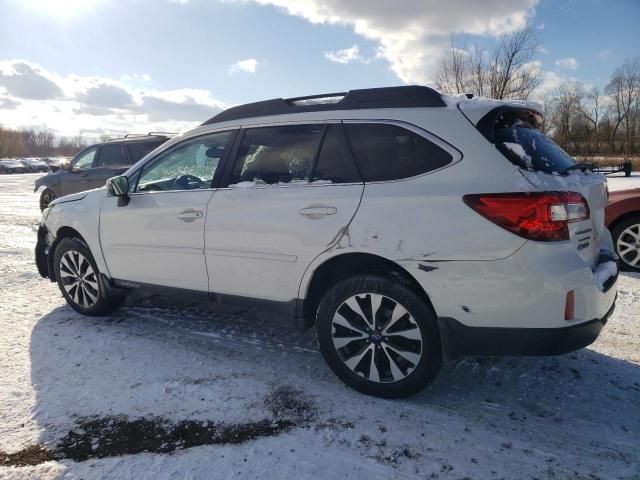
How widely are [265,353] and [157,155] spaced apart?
1.89 meters

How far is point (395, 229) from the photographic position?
2.73 meters

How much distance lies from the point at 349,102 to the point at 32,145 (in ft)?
444

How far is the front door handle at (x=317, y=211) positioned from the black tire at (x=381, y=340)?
17.1 inches

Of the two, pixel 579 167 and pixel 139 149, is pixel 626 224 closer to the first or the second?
pixel 579 167

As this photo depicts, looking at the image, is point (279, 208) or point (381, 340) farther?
point (279, 208)

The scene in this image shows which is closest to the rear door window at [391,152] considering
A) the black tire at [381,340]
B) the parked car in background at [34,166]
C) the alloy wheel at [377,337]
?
the black tire at [381,340]

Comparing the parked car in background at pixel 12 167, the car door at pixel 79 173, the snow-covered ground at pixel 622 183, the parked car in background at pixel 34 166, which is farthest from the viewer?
the parked car in background at pixel 34 166

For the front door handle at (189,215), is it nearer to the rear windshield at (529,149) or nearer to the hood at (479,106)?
the hood at (479,106)

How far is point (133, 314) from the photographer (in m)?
4.52

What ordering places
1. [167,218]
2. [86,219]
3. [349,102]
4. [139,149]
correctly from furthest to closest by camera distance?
[139,149] → [86,219] → [167,218] → [349,102]

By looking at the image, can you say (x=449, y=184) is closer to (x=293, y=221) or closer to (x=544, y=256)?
(x=544, y=256)

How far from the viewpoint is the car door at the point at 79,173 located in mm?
10344

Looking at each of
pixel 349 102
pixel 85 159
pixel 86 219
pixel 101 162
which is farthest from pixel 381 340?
pixel 85 159

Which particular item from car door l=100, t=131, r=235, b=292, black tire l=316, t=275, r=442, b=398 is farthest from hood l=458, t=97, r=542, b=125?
car door l=100, t=131, r=235, b=292
